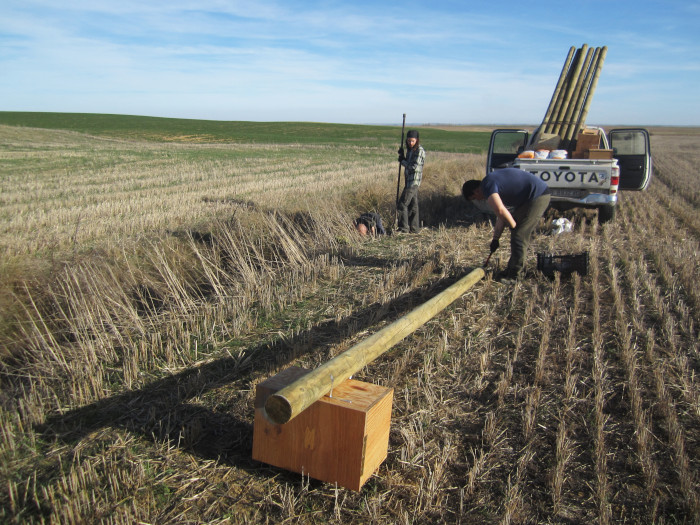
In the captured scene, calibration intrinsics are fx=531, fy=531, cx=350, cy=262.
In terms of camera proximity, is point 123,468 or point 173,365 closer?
point 123,468

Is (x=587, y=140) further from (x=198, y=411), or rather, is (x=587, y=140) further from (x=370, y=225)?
(x=198, y=411)

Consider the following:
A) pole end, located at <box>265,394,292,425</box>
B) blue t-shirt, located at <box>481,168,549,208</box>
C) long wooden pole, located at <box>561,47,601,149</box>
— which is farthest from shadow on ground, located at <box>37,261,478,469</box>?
long wooden pole, located at <box>561,47,601,149</box>

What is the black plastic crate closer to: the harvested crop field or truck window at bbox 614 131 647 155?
the harvested crop field

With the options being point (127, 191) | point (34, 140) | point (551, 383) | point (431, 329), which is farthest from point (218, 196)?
point (34, 140)

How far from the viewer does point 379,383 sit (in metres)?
3.99

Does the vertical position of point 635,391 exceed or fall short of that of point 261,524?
it exceeds it

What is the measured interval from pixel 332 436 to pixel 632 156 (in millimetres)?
10510

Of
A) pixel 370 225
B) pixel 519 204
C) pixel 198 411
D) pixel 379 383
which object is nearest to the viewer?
pixel 198 411

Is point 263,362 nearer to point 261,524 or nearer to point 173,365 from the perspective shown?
point 173,365

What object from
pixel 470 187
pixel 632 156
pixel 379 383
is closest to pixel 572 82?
pixel 632 156

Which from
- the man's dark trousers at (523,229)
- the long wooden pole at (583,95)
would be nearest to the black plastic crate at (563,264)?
the man's dark trousers at (523,229)

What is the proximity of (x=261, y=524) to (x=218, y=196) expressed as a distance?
1129 centimetres

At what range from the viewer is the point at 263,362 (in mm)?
4305

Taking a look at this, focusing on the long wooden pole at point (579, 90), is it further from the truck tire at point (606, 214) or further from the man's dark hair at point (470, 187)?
the man's dark hair at point (470, 187)
